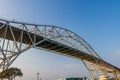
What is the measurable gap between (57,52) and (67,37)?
20.2ft

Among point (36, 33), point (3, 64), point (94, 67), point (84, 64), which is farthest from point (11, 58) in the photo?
point (94, 67)

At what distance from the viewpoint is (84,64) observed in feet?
272

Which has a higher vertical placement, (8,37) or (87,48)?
(87,48)

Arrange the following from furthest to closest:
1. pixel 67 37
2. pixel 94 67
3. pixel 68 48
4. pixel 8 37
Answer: pixel 94 67, pixel 67 37, pixel 68 48, pixel 8 37

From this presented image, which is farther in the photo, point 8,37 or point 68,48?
point 68,48

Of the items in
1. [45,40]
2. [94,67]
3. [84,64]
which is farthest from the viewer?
[94,67]

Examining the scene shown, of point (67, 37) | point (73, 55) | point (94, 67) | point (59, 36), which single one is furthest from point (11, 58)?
point (94, 67)

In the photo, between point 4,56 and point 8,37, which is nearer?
point 4,56

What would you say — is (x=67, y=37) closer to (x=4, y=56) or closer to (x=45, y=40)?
(x=45, y=40)

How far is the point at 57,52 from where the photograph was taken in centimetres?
5881

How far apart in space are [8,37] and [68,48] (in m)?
23.2

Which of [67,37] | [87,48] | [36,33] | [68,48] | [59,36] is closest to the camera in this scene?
[36,33]

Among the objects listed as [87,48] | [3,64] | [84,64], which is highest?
[87,48]

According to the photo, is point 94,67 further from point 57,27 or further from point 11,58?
point 11,58
